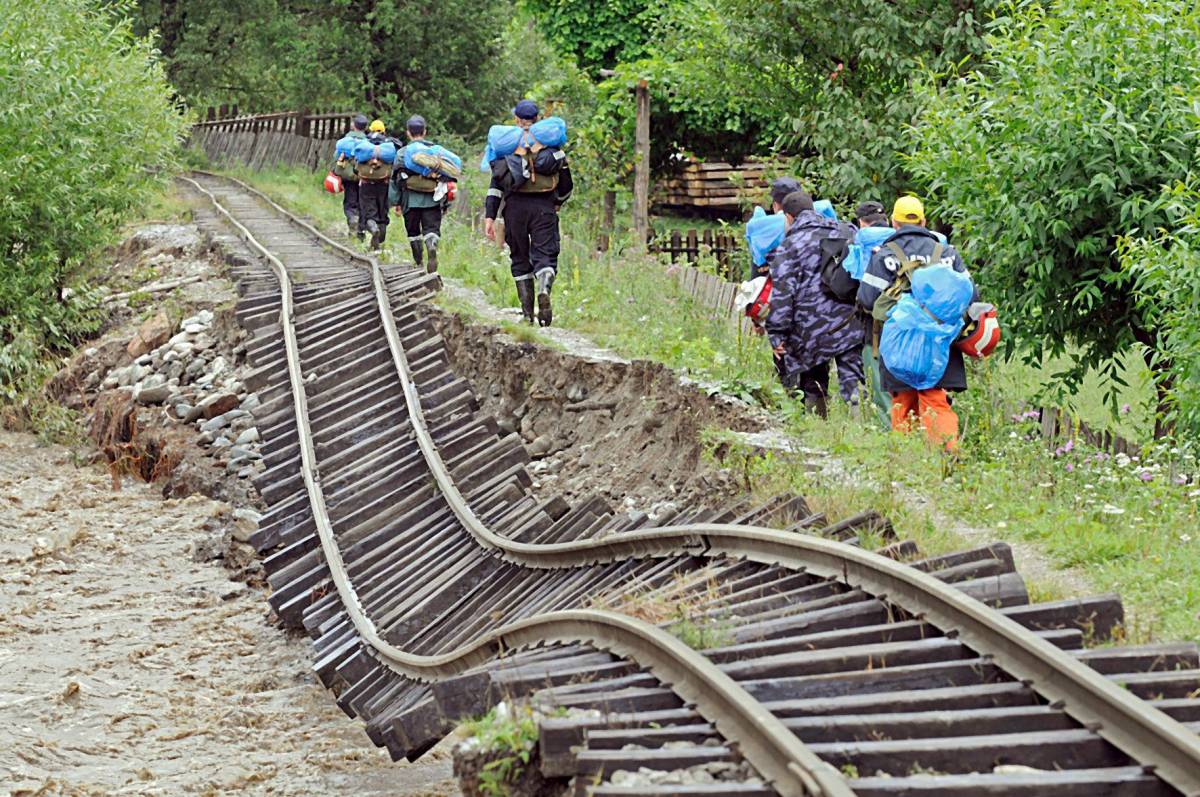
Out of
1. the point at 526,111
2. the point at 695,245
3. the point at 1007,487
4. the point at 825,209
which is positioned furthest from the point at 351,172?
the point at 1007,487

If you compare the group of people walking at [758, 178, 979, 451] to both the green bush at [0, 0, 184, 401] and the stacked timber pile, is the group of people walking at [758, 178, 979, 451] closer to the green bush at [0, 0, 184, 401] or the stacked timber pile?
the green bush at [0, 0, 184, 401]

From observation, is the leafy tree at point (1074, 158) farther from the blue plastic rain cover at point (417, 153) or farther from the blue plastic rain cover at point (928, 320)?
the blue plastic rain cover at point (417, 153)

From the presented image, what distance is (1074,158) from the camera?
1073 cm

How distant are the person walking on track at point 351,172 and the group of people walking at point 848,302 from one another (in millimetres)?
10244

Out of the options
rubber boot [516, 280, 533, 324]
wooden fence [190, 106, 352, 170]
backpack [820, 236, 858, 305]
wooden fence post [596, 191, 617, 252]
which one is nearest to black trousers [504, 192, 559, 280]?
rubber boot [516, 280, 533, 324]

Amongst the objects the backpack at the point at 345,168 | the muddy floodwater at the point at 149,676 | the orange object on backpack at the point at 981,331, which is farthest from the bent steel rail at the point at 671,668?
the backpack at the point at 345,168

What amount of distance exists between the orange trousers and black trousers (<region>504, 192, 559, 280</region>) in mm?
4779

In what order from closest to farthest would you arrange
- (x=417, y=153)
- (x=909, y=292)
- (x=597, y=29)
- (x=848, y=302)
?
1. (x=909, y=292)
2. (x=848, y=302)
3. (x=417, y=153)
4. (x=597, y=29)

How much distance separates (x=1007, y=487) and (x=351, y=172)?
47.6 ft

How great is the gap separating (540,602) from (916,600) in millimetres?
2723

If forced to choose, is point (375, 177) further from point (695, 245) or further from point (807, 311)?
point (807, 311)

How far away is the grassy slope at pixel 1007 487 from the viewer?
272 inches

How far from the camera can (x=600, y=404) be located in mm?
12609

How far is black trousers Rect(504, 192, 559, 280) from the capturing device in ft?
44.9
